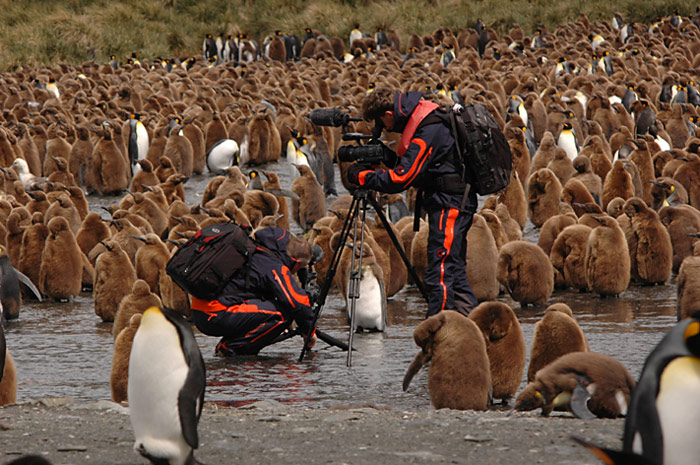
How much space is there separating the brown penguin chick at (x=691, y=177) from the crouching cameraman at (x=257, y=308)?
4969 mm

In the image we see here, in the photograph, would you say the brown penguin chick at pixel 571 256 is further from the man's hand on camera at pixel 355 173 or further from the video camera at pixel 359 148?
the man's hand on camera at pixel 355 173

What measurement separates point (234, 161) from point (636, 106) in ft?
19.6

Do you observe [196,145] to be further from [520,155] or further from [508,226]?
[508,226]

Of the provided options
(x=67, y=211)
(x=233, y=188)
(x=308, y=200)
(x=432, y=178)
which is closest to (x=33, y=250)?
(x=67, y=211)

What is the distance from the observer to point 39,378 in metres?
5.48

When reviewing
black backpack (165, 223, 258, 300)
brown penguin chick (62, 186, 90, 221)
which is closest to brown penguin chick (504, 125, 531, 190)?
brown penguin chick (62, 186, 90, 221)

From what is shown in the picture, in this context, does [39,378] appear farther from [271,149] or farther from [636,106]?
[636,106]

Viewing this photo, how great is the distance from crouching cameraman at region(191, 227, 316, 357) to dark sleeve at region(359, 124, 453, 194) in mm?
794

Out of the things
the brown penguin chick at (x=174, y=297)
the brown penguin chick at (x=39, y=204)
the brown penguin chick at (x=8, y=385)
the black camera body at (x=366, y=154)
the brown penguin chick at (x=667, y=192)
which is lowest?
the brown penguin chick at (x=8, y=385)

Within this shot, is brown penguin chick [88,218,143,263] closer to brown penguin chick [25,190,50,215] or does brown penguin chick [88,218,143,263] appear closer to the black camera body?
brown penguin chick [25,190,50,215]

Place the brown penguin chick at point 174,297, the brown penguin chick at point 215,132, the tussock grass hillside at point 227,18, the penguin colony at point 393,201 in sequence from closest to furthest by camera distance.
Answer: the penguin colony at point 393,201 < the brown penguin chick at point 174,297 < the brown penguin chick at point 215,132 < the tussock grass hillside at point 227,18

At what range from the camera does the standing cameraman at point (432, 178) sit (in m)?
5.15

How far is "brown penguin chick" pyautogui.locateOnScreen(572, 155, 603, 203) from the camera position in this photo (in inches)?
380

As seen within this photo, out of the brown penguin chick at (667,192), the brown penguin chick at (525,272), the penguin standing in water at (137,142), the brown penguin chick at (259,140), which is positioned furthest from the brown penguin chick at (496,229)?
the penguin standing in water at (137,142)
